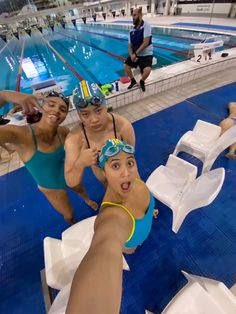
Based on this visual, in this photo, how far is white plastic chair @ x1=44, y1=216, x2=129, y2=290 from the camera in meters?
1.20

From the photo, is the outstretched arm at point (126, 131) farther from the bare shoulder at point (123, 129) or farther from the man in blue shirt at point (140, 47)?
the man in blue shirt at point (140, 47)

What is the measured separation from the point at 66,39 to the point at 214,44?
10052 mm

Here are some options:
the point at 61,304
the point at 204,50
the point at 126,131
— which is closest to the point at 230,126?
the point at 126,131

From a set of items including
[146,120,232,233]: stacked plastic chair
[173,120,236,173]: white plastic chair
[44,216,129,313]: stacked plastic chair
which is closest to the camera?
[44,216,129,313]: stacked plastic chair

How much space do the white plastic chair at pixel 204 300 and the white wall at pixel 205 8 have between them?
41.1ft

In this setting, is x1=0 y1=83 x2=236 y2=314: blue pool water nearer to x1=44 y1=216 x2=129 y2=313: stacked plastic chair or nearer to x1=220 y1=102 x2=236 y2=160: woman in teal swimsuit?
x1=220 y1=102 x2=236 y2=160: woman in teal swimsuit

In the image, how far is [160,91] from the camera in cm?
452

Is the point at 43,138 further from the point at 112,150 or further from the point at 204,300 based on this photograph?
the point at 204,300

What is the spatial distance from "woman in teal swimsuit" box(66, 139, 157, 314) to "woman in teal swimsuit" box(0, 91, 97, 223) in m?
0.61

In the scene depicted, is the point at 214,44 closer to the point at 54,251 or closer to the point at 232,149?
the point at 232,149

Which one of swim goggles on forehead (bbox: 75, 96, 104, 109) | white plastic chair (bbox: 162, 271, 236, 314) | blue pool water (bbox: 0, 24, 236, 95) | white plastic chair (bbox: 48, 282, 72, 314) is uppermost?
swim goggles on forehead (bbox: 75, 96, 104, 109)

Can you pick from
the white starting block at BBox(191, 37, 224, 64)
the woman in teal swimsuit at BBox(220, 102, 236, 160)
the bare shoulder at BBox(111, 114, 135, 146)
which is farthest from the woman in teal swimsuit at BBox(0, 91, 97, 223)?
the white starting block at BBox(191, 37, 224, 64)

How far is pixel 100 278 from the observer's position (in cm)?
54

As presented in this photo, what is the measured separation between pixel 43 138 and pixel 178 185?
147 cm
